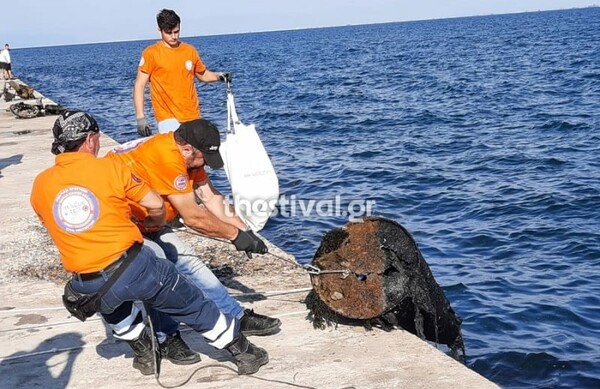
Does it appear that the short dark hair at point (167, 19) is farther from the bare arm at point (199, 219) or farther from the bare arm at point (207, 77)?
the bare arm at point (199, 219)

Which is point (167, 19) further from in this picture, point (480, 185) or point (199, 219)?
point (480, 185)

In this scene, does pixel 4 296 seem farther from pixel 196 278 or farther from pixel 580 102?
pixel 580 102

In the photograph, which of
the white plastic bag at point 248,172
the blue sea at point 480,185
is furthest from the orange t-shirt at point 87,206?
the blue sea at point 480,185

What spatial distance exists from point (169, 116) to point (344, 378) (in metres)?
3.76

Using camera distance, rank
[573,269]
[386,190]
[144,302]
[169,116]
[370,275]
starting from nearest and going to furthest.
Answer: [144,302]
[370,275]
[169,116]
[573,269]
[386,190]

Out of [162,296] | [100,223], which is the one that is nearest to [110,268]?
[100,223]

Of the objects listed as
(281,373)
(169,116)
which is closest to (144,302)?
(281,373)

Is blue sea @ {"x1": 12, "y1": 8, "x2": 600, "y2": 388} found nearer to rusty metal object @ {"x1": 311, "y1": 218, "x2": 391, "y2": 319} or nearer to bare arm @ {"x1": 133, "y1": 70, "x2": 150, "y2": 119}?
rusty metal object @ {"x1": 311, "y1": 218, "x2": 391, "y2": 319}

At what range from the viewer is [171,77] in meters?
7.84

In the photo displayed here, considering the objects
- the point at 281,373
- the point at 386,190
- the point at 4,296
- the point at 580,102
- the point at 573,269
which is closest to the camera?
the point at 281,373

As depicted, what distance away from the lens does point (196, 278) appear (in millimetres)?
5340

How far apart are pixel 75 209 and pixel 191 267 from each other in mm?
1188

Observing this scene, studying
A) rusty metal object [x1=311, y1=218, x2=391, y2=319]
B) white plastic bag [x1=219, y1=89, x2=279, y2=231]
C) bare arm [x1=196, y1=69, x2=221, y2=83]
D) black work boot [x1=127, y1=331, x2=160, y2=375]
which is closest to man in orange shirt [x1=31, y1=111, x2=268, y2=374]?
black work boot [x1=127, y1=331, x2=160, y2=375]

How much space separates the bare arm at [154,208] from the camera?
4.55 meters
